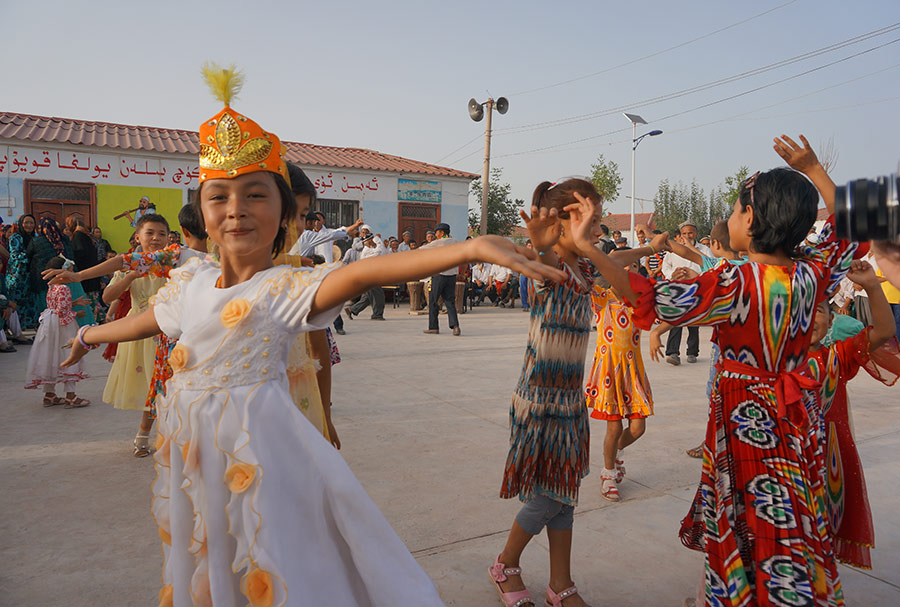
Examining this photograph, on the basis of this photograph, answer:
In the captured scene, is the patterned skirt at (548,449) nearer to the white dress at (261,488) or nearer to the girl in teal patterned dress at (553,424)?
the girl in teal patterned dress at (553,424)

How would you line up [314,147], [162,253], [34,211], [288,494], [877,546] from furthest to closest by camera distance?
[314,147]
[34,211]
[162,253]
[877,546]
[288,494]

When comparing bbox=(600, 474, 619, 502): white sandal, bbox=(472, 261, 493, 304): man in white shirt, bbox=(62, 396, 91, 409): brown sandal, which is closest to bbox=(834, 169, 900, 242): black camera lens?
bbox=(600, 474, 619, 502): white sandal

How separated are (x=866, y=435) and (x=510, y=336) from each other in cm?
639

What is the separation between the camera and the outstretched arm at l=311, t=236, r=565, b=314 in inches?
51.7

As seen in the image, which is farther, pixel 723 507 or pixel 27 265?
pixel 27 265

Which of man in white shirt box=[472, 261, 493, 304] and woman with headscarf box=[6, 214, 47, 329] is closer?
woman with headscarf box=[6, 214, 47, 329]

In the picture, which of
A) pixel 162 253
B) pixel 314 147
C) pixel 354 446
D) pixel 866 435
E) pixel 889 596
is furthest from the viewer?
pixel 314 147

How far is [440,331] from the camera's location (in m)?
11.4

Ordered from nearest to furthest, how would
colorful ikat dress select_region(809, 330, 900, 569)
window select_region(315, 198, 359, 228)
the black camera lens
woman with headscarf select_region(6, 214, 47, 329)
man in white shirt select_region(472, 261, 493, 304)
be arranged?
the black camera lens, colorful ikat dress select_region(809, 330, 900, 569), woman with headscarf select_region(6, 214, 47, 329), man in white shirt select_region(472, 261, 493, 304), window select_region(315, 198, 359, 228)

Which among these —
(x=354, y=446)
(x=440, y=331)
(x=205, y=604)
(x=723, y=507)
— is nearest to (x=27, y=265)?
(x=440, y=331)

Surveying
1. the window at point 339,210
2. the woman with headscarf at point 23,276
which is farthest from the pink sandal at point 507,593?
the window at point 339,210

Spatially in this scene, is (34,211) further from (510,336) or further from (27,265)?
(510,336)

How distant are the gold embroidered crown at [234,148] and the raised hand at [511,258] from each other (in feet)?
2.50

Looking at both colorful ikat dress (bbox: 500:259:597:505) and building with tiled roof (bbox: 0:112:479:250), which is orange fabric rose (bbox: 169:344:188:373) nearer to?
colorful ikat dress (bbox: 500:259:597:505)
